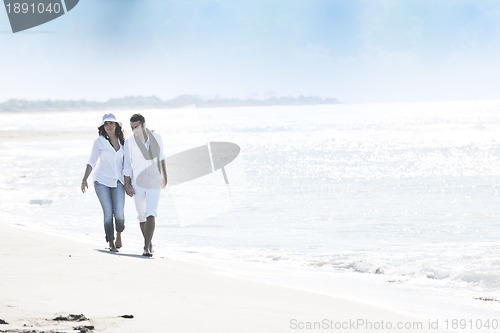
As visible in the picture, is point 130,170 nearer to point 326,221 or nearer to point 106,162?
point 106,162

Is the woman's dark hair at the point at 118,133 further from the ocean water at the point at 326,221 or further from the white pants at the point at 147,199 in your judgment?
the ocean water at the point at 326,221

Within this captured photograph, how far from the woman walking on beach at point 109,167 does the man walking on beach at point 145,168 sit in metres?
0.15

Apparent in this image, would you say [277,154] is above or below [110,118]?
below

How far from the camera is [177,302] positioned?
20.5 feet

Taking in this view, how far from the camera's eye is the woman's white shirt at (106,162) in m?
9.19

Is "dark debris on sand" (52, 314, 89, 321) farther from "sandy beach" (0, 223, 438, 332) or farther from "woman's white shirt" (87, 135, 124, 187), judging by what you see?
"woman's white shirt" (87, 135, 124, 187)

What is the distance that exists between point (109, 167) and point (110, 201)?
38 cm

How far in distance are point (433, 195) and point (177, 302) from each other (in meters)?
14.1

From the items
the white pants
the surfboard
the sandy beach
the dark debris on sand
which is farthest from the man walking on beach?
the surfboard

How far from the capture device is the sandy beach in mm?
5508

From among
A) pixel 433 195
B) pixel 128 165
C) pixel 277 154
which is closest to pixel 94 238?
pixel 128 165

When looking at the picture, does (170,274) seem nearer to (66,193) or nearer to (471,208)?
(471,208)

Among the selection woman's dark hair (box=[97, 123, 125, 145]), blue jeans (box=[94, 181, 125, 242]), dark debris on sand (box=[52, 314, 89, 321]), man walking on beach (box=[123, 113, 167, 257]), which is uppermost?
woman's dark hair (box=[97, 123, 125, 145])

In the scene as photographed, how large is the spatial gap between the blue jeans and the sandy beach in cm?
80
